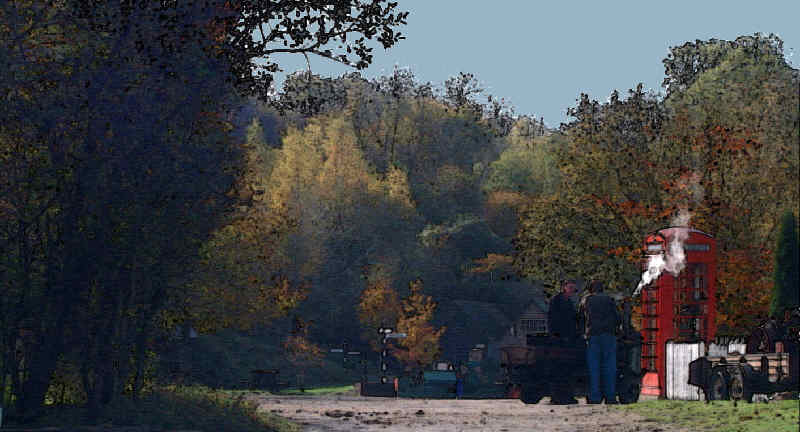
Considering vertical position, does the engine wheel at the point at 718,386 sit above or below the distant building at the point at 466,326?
below

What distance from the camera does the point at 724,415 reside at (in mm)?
25281

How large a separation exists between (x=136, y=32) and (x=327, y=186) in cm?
7343

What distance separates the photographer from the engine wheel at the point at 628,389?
24844 millimetres

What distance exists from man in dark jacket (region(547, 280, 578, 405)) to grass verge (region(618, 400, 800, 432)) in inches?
77.4

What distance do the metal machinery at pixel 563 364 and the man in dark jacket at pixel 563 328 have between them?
0.02 meters

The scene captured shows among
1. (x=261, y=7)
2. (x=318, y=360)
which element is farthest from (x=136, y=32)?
(x=318, y=360)

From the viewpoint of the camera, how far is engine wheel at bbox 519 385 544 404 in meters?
25.8

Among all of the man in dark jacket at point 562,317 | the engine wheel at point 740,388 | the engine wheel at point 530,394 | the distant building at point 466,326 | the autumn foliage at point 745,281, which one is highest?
the distant building at point 466,326

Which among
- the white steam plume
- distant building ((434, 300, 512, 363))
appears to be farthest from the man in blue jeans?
distant building ((434, 300, 512, 363))

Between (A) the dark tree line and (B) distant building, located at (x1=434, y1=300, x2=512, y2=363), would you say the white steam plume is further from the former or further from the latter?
(B) distant building, located at (x1=434, y1=300, x2=512, y2=363)

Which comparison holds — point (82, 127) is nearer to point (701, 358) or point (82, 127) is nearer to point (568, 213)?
point (701, 358)

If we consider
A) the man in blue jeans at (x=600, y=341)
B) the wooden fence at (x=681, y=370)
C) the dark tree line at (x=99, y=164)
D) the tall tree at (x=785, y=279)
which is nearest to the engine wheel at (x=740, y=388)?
the wooden fence at (x=681, y=370)

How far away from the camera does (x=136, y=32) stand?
22.5 m

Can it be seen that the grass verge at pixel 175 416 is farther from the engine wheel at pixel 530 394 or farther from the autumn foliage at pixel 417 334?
the autumn foliage at pixel 417 334
